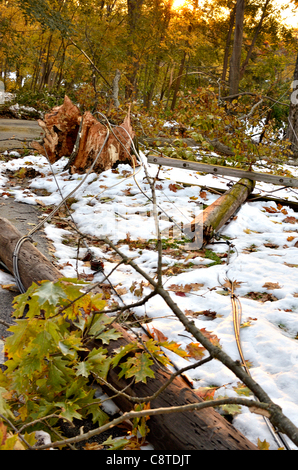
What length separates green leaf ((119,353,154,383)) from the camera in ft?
5.58

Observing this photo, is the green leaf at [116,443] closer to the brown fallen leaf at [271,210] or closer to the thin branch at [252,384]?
the thin branch at [252,384]

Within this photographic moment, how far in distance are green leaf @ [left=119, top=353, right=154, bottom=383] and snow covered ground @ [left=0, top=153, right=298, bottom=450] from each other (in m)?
0.50

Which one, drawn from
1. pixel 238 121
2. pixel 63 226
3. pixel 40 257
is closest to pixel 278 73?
pixel 238 121

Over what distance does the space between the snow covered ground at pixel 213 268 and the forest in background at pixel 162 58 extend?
1.78 metres

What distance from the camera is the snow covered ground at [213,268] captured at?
2.14 metres

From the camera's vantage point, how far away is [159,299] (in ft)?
9.78

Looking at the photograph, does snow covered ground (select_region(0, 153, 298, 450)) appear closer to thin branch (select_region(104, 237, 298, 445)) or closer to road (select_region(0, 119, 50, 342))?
road (select_region(0, 119, 50, 342))

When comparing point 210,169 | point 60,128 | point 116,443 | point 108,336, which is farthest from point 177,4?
point 116,443

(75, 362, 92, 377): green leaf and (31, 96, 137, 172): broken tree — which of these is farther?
(31, 96, 137, 172): broken tree

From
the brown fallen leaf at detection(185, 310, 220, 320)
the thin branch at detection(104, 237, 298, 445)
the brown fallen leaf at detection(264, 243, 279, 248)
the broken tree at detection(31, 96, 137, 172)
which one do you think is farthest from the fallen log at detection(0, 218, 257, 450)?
the broken tree at detection(31, 96, 137, 172)

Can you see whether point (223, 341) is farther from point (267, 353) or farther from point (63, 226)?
point (63, 226)

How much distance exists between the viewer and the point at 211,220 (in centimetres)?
432

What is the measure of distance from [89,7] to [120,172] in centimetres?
1275

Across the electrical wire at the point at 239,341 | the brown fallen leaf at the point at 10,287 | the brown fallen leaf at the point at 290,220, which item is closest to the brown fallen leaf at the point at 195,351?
the electrical wire at the point at 239,341
